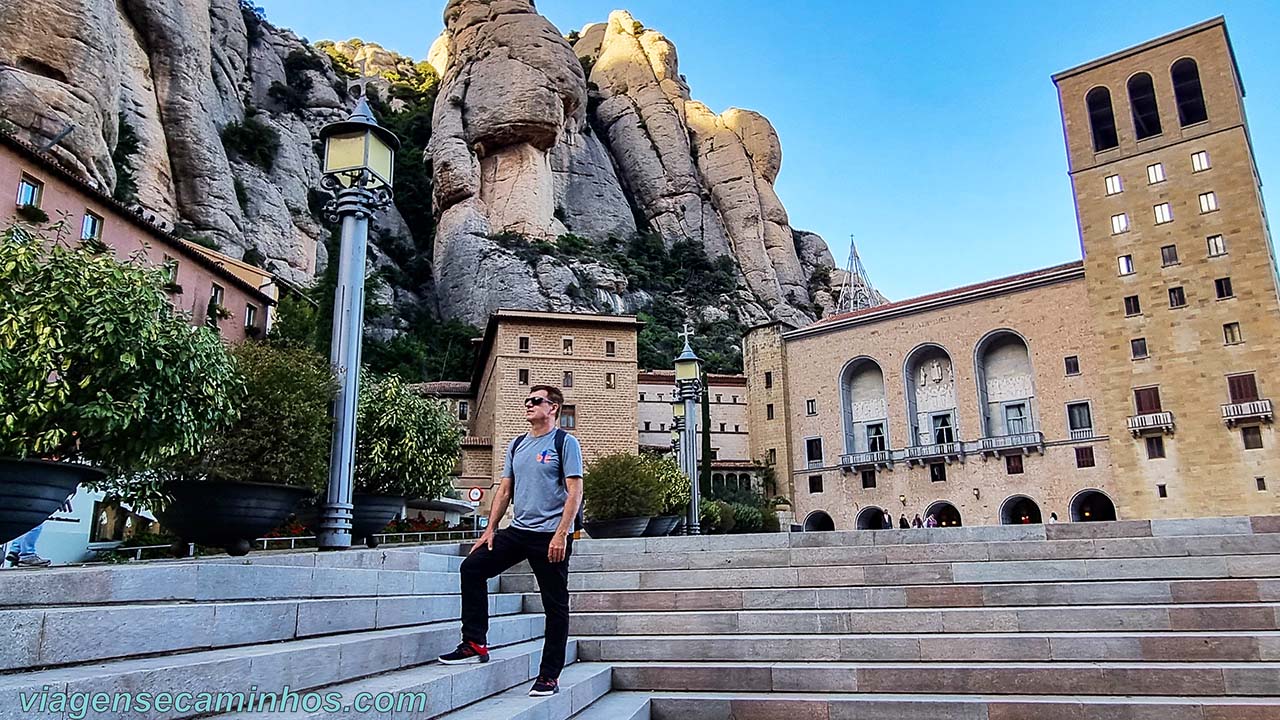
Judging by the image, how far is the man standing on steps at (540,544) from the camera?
3.80 meters

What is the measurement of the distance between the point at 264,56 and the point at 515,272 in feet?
79.8

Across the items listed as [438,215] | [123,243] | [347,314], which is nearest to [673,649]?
[347,314]

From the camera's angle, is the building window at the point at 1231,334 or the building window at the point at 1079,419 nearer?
the building window at the point at 1231,334

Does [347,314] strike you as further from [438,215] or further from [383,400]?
[438,215]

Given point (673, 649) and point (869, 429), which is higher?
point (869, 429)

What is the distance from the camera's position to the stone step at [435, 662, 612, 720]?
320cm

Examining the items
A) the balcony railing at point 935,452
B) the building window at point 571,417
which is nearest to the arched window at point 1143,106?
the balcony railing at point 935,452

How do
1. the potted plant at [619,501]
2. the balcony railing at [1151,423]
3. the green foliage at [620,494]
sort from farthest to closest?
the balcony railing at [1151,423] < the green foliage at [620,494] < the potted plant at [619,501]

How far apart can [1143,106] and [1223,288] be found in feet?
31.3

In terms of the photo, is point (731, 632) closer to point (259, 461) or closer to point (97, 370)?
point (259, 461)

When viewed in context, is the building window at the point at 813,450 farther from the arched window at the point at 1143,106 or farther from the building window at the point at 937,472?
the arched window at the point at 1143,106

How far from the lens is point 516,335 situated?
3588cm

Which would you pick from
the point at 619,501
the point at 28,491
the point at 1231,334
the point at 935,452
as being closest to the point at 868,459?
the point at 935,452

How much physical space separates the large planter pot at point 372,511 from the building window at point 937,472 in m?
32.8
